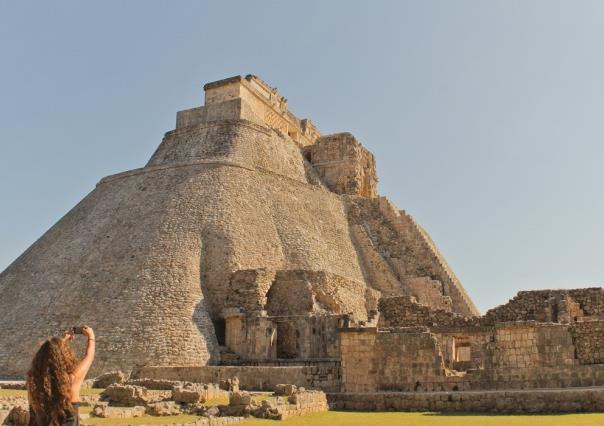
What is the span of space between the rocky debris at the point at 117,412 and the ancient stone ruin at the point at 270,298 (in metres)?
2.23

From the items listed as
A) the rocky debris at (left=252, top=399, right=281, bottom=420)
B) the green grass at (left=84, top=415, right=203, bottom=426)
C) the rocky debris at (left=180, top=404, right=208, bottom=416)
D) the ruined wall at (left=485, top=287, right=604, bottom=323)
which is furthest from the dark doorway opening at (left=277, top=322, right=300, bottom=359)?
the green grass at (left=84, top=415, right=203, bottom=426)

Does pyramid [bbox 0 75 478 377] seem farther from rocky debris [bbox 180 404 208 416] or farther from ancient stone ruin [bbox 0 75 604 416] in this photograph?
rocky debris [bbox 180 404 208 416]

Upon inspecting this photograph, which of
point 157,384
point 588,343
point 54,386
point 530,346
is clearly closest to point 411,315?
point 530,346

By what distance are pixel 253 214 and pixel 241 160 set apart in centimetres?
545

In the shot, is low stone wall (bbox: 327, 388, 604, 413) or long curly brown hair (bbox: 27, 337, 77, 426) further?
low stone wall (bbox: 327, 388, 604, 413)

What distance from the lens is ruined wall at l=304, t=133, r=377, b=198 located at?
43250mm

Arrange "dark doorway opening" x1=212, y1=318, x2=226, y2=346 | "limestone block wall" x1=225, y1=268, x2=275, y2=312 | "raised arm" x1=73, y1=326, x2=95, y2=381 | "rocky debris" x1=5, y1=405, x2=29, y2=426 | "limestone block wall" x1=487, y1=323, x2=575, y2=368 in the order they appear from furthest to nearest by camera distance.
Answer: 1. "dark doorway opening" x1=212, y1=318, x2=226, y2=346
2. "limestone block wall" x1=225, y1=268, x2=275, y2=312
3. "limestone block wall" x1=487, y1=323, x2=575, y2=368
4. "rocky debris" x1=5, y1=405, x2=29, y2=426
5. "raised arm" x1=73, y1=326, x2=95, y2=381

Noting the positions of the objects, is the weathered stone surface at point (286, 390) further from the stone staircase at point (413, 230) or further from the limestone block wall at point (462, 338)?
the stone staircase at point (413, 230)

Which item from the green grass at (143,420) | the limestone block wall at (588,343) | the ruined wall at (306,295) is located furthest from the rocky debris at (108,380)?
the limestone block wall at (588,343)

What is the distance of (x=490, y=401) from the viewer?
568 inches

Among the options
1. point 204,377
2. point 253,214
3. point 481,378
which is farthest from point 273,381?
point 253,214

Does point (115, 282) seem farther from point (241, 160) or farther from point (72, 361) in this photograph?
point (72, 361)

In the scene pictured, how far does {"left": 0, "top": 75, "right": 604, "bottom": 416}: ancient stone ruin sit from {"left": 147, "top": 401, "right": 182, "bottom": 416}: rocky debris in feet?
5.61

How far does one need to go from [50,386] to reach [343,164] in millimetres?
39318
